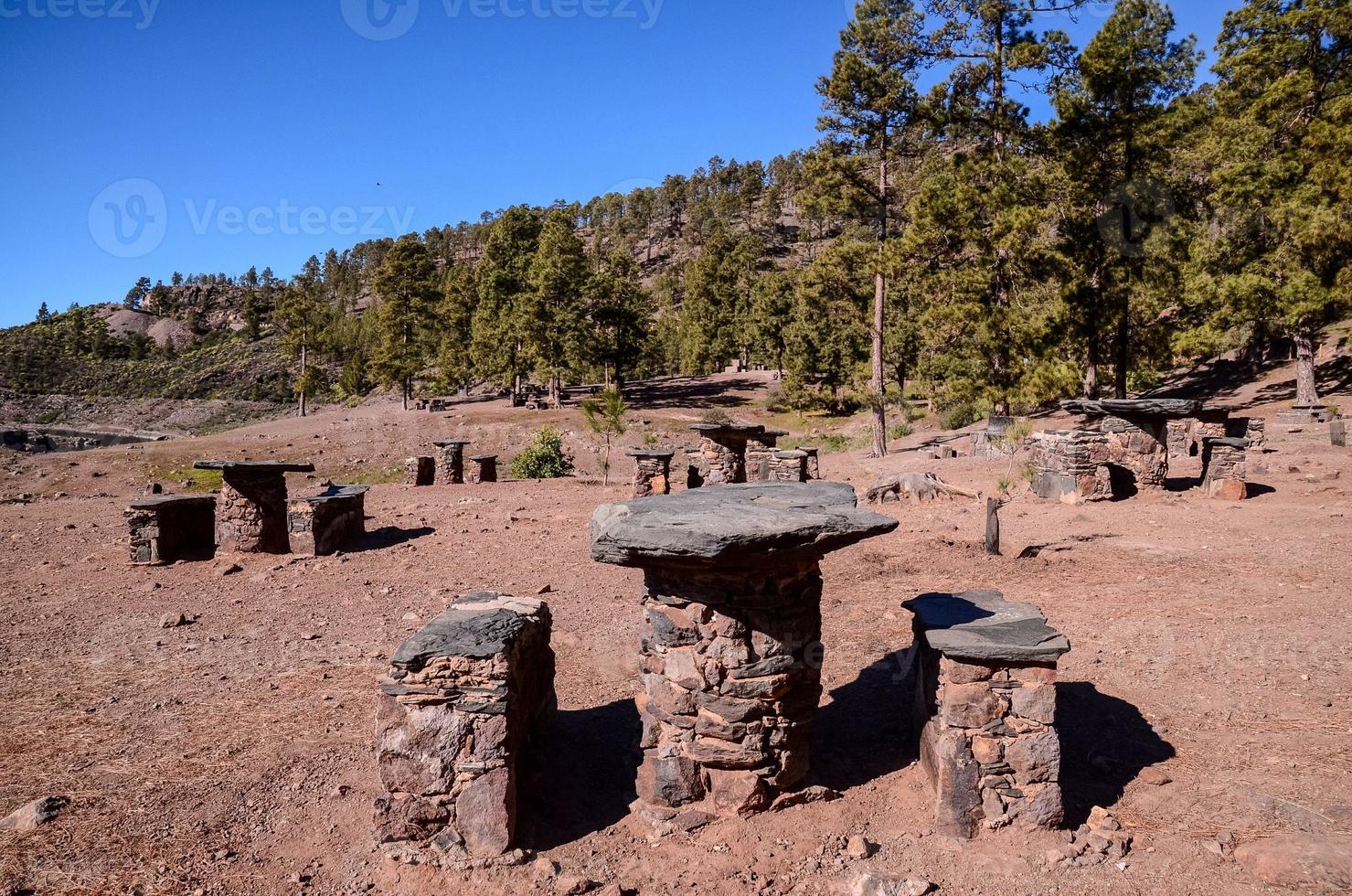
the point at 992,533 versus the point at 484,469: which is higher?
the point at 484,469

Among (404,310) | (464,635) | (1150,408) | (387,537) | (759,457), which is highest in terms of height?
(404,310)

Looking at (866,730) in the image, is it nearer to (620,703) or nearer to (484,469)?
(620,703)

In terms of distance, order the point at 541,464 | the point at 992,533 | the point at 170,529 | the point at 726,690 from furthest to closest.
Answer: the point at 541,464
the point at 170,529
the point at 992,533
the point at 726,690

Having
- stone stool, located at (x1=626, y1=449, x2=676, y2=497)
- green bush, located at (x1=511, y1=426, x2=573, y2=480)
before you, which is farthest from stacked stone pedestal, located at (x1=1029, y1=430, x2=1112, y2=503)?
green bush, located at (x1=511, y1=426, x2=573, y2=480)

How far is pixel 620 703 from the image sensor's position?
8391 millimetres

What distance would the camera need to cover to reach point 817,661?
20.9 feet

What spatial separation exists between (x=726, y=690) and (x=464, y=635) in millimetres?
2093

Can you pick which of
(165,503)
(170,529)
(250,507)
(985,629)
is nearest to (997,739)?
(985,629)

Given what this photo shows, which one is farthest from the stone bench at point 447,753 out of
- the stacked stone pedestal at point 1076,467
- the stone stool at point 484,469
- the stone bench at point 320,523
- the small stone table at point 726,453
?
the stone stool at point 484,469

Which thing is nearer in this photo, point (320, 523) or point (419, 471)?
point (320, 523)

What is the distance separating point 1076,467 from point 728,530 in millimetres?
14733

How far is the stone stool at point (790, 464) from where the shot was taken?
2047 cm

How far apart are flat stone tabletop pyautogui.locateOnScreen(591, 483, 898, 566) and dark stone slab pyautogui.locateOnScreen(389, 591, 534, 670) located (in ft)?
3.43

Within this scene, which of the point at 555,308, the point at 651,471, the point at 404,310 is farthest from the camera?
the point at 404,310
